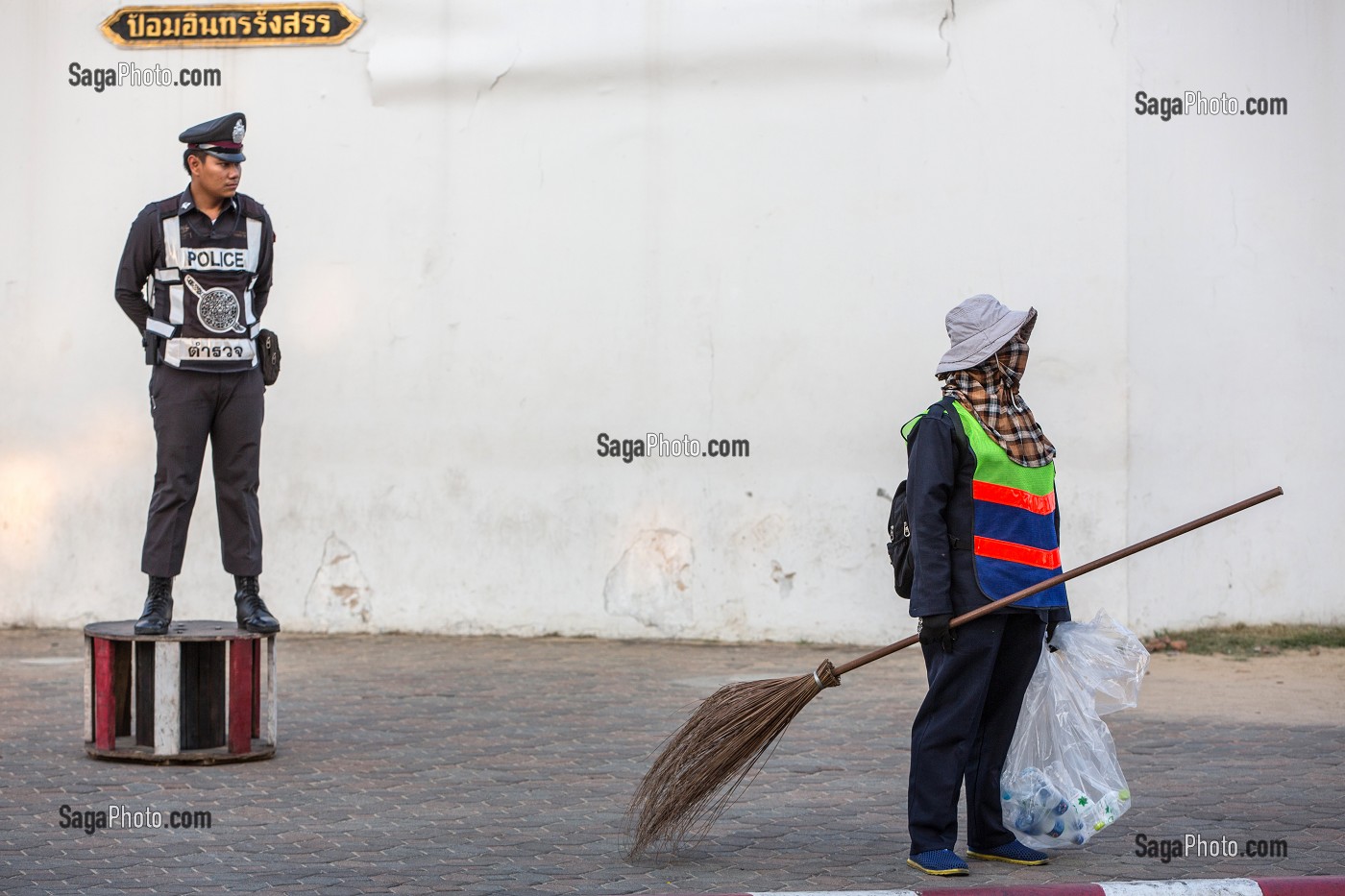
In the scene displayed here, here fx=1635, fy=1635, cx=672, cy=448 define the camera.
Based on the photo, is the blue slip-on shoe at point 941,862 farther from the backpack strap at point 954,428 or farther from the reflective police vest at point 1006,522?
the backpack strap at point 954,428

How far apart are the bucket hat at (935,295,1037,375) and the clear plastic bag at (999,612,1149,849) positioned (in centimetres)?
101

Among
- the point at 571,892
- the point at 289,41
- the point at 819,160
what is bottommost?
the point at 571,892

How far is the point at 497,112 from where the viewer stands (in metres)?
10.5

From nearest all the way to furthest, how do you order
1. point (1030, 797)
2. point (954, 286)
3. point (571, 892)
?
1. point (571, 892)
2. point (1030, 797)
3. point (954, 286)

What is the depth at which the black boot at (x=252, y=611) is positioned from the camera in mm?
7039

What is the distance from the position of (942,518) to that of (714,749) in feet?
3.51

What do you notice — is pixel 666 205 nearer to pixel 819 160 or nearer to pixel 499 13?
pixel 819 160

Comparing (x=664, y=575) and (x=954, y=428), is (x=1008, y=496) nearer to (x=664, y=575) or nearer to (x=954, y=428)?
(x=954, y=428)

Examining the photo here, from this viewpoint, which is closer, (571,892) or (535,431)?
(571,892)

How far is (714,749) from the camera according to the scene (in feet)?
17.6

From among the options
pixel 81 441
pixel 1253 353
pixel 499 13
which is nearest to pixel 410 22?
pixel 499 13

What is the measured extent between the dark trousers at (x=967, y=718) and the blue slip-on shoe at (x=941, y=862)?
24mm

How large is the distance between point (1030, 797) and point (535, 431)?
5.68m

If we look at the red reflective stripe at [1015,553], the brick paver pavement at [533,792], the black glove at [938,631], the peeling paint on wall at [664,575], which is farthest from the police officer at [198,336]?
the peeling paint on wall at [664,575]
